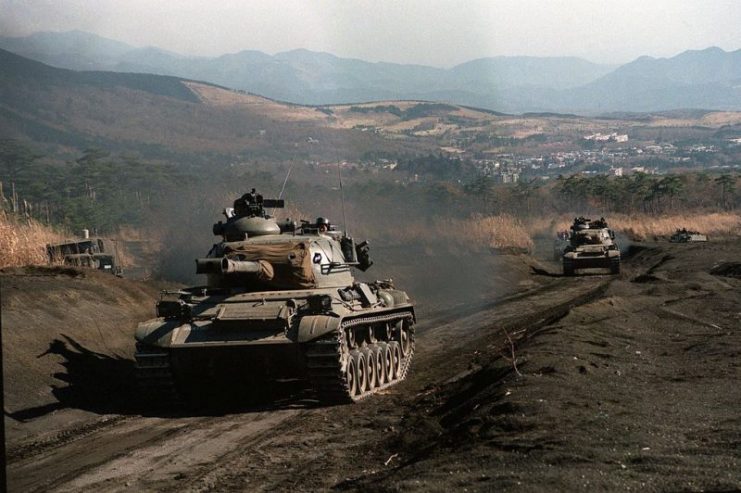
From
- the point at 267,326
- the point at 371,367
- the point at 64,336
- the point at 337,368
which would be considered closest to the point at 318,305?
the point at 267,326

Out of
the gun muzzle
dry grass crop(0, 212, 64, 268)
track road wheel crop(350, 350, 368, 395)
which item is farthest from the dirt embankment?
track road wheel crop(350, 350, 368, 395)

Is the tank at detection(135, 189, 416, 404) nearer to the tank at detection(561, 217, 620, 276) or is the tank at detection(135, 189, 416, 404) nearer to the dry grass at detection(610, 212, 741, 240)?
the tank at detection(561, 217, 620, 276)

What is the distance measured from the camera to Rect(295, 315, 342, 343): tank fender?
1585cm

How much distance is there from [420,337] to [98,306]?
750cm

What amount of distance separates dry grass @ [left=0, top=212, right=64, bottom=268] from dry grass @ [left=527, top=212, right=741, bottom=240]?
4667 cm

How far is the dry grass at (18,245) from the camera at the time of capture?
80.5 ft

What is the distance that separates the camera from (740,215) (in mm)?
83000

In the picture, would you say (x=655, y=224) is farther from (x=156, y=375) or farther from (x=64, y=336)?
(x=156, y=375)

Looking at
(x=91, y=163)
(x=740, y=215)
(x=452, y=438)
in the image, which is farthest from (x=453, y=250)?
(x=740, y=215)

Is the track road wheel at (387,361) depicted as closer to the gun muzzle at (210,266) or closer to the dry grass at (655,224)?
the gun muzzle at (210,266)

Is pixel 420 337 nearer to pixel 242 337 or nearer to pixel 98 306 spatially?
pixel 98 306

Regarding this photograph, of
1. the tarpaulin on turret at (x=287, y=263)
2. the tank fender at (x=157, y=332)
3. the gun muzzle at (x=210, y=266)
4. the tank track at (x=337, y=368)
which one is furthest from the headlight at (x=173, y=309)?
the tank track at (x=337, y=368)

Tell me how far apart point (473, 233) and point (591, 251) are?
720cm

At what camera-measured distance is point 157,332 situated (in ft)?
53.6
